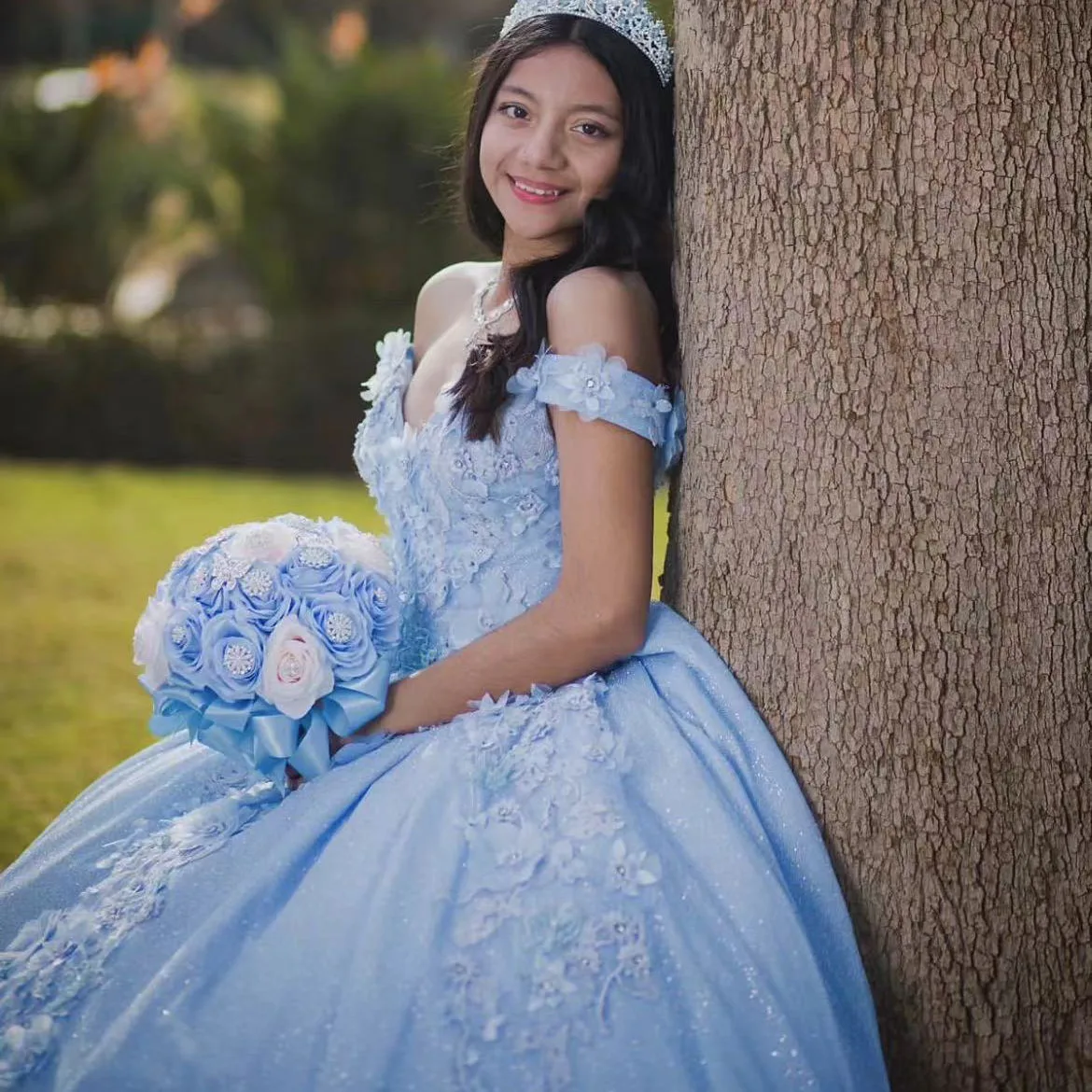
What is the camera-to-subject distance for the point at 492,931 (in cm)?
200

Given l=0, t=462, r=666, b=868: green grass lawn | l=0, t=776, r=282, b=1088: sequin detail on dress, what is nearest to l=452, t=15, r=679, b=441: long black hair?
l=0, t=776, r=282, b=1088: sequin detail on dress

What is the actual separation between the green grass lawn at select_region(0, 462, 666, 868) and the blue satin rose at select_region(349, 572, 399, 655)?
1684mm

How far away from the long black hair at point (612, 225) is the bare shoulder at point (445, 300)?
11.9 inches

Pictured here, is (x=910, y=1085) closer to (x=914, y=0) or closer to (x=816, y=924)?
(x=816, y=924)

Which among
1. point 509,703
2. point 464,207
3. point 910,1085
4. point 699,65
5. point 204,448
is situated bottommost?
point 204,448

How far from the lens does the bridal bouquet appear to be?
2.23 meters

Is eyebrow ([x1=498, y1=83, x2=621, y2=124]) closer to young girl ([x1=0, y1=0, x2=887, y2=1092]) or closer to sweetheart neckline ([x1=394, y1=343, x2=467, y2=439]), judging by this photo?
young girl ([x1=0, y1=0, x2=887, y2=1092])

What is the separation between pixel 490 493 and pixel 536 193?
1.78ft

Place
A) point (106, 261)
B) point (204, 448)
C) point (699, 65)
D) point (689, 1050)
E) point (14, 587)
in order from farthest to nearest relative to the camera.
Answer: point (106, 261), point (204, 448), point (14, 587), point (699, 65), point (689, 1050)

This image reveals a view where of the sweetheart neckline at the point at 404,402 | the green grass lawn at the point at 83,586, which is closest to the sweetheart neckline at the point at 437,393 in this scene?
the sweetheart neckline at the point at 404,402

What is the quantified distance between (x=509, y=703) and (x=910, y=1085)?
851 millimetres

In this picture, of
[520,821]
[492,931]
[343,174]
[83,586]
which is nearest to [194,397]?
[343,174]

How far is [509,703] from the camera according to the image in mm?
2314

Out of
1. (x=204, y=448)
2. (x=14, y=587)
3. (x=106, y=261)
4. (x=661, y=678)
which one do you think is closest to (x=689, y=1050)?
(x=661, y=678)
